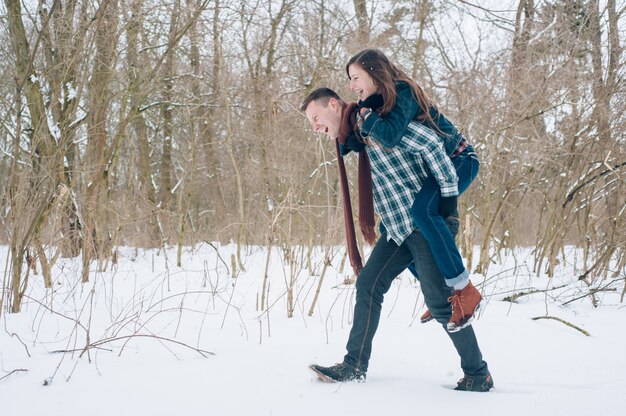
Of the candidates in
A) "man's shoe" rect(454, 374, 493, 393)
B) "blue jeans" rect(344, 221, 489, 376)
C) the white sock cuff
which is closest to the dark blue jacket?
"blue jeans" rect(344, 221, 489, 376)

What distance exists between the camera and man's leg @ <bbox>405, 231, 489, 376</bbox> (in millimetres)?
2123

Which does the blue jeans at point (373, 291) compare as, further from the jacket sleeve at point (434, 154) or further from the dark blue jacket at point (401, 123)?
the dark blue jacket at point (401, 123)

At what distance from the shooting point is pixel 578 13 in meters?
6.48

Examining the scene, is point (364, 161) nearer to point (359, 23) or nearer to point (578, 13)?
point (578, 13)

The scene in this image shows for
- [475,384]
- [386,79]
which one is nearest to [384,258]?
[475,384]

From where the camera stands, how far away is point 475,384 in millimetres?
2160

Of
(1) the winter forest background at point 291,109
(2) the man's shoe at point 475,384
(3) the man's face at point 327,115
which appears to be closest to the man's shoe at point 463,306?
(2) the man's shoe at point 475,384

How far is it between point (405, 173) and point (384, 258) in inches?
16.1

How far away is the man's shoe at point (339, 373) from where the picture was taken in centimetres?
223

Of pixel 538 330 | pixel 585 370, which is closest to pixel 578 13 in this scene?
pixel 538 330

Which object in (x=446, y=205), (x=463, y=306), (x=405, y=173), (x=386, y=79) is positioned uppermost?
(x=386, y=79)

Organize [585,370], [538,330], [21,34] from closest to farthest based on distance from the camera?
1. [585,370]
2. [538,330]
3. [21,34]

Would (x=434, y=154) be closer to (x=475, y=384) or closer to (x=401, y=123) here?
(x=401, y=123)

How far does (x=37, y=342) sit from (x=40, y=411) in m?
1.01
